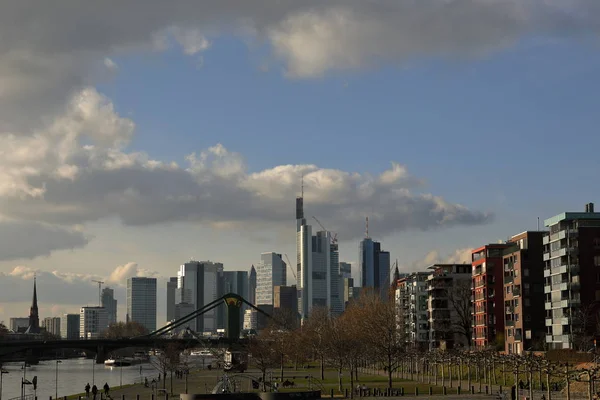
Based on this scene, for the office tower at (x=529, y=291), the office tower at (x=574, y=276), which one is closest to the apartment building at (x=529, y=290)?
the office tower at (x=529, y=291)

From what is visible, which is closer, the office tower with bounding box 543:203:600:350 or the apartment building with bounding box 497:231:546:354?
the office tower with bounding box 543:203:600:350

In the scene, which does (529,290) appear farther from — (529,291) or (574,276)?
(574,276)

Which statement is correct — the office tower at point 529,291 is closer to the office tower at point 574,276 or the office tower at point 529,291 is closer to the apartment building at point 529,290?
the apartment building at point 529,290

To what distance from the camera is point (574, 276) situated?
527 feet

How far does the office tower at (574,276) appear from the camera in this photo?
520 ft

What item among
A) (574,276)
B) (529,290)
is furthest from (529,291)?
(574,276)

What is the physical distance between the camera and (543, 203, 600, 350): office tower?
Answer: 158375mm

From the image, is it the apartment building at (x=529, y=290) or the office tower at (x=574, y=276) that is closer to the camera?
the office tower at (x=574, y=276)

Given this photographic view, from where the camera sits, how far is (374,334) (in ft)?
575

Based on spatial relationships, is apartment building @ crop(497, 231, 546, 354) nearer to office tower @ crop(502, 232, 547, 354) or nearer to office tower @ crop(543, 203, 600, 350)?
office tower @ crop(502, 232, 547, 354)

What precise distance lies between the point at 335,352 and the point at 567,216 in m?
46.0

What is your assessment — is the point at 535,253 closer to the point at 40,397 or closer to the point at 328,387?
the point at 328,387

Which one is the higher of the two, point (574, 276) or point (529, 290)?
point (574, 276)

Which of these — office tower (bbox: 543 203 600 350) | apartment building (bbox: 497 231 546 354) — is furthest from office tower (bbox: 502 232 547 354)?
office tower (bbox: 543 203 600 350)
